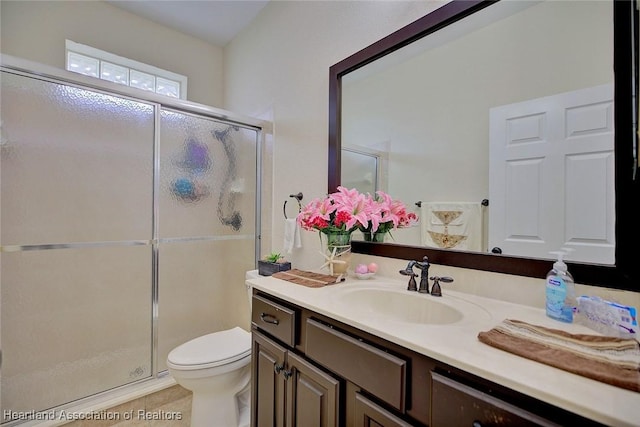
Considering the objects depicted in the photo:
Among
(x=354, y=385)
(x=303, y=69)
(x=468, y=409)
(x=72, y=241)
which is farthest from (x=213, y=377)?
(x=303, y=69)

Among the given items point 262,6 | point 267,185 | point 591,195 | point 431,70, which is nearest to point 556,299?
point 591,195

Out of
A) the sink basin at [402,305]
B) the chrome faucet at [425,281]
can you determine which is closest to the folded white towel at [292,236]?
the sink basin at [402,305]

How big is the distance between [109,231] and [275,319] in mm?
1411

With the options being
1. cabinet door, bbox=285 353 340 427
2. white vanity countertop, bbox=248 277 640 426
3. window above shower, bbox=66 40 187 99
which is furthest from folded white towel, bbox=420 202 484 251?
window above shower, bbox=66 40 187 99

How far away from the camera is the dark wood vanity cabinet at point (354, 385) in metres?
0.56

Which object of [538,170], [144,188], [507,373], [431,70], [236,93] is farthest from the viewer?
[236,93]

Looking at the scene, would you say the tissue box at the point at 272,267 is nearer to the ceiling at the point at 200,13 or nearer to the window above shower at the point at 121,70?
the window above shower at the point at 121,70

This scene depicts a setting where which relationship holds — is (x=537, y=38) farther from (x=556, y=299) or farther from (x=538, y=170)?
(x=556, y=299)

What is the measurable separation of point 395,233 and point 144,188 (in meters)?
1.65

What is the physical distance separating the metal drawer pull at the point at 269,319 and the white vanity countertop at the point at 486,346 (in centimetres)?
11

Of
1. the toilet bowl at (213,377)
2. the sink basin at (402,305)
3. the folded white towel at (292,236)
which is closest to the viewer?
the sink basin at (402,305)

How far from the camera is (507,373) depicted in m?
0.54

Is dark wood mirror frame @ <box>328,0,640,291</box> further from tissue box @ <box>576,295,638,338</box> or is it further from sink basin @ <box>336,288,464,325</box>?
→ sink basin @ <box>336,288,464,325</box>

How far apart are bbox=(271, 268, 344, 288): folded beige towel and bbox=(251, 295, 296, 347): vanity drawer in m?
0.15
